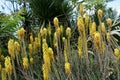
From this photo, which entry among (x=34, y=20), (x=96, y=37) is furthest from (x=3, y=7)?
(x=96, y=37)

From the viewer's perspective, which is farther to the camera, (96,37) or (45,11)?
(45,11)

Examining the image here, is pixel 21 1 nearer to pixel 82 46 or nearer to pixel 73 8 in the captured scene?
pixel 73 8

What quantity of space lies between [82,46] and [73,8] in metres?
3.62

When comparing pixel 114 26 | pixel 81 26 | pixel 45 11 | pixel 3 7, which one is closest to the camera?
pixel 81 26

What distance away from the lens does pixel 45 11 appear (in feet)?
21.0

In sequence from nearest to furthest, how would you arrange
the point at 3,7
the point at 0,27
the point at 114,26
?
the point at 0,27
the point at 114,26
the point at 3,7

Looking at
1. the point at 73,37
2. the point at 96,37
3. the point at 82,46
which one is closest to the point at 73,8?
the point at 73,37

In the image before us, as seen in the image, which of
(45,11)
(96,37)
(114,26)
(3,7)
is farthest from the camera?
(3,7)

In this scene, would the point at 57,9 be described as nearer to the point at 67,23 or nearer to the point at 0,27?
the point at 67,23

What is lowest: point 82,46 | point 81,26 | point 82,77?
point 82,77

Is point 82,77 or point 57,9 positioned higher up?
point 57,9

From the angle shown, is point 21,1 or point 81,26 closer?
point 81,26

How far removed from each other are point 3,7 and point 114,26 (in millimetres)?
2590

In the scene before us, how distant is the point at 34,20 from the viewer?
Answer: 6.59 meters
